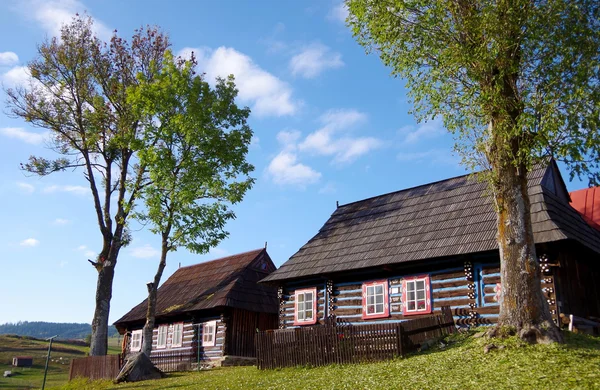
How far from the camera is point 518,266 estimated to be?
1192 centimetres

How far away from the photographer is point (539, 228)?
48.3ft

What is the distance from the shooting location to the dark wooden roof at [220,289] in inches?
955

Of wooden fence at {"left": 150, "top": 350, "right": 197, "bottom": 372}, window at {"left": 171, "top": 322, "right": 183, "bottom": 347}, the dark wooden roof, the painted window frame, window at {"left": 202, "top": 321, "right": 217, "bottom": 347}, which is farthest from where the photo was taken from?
the painted window frame

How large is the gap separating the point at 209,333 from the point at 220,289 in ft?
6.87

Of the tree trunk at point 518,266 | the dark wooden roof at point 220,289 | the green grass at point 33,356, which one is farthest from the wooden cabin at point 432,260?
the green grass at point 33,356

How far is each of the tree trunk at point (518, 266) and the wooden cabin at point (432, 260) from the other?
1115 millimetres

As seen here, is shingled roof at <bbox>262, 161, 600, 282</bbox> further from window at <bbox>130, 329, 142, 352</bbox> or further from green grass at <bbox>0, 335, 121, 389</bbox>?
green grass at <bbox>0, 335, 121, 389</bbox>

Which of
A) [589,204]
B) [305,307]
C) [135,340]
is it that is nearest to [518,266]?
[305,307]

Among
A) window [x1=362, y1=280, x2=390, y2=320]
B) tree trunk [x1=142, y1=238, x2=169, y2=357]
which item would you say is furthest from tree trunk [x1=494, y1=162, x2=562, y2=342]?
tree trunk [x1=142, y1=238, x2=169, y2=357]

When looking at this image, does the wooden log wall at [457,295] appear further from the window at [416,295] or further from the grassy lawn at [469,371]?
the grassy lawn at [469,371]

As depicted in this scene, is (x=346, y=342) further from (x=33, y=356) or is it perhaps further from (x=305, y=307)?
(x=33, y=356)

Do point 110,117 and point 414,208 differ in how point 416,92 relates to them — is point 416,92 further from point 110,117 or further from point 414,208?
point 110,117

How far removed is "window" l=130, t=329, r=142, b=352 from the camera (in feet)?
96.1

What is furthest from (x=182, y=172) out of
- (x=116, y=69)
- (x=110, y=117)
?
(x=116, y=69)
